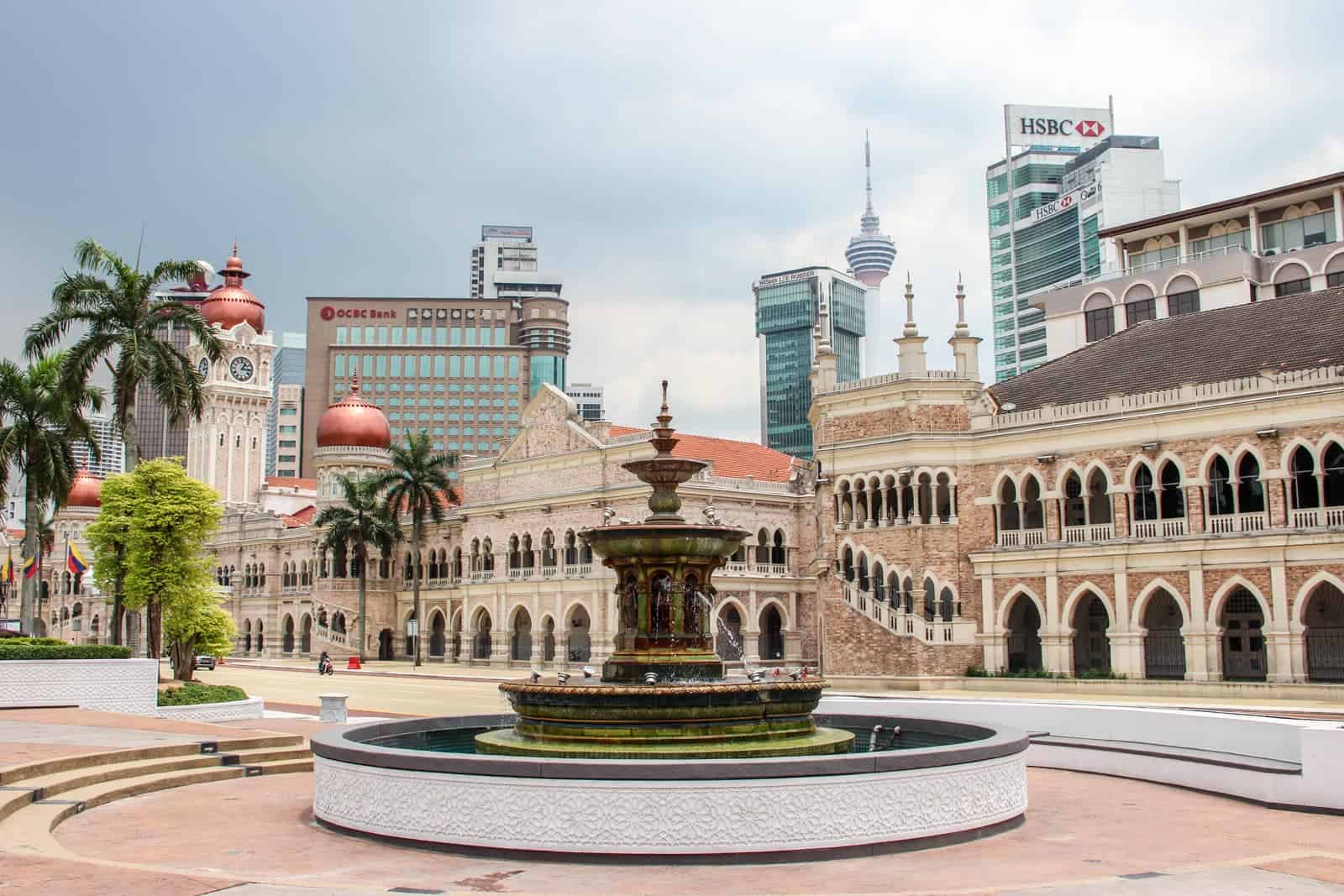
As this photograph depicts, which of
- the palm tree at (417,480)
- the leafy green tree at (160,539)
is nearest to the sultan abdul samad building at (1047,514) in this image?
the leafy green tree at (160,539)

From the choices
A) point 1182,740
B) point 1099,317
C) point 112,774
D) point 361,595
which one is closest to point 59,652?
point 112,774

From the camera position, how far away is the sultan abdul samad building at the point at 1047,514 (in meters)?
34.9

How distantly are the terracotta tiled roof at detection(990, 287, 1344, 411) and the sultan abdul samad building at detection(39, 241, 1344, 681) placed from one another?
4.0 inches

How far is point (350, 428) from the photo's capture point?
79.7 m

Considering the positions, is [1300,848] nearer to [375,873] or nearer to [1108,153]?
[375,873]

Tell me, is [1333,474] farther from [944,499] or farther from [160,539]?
[160,539]

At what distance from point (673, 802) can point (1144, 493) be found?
29.4 metres

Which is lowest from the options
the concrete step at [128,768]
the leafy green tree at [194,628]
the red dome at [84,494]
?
the concrete step at [128,768]

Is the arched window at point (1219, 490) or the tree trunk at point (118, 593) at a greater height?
the arched window at point (1219, 490)

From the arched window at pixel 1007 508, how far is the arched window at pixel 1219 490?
630 centimetres

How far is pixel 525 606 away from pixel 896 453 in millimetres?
24688

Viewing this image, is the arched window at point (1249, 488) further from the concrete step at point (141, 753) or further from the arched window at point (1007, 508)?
the concrete step at point (141, 753)

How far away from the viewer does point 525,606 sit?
60.7 meters

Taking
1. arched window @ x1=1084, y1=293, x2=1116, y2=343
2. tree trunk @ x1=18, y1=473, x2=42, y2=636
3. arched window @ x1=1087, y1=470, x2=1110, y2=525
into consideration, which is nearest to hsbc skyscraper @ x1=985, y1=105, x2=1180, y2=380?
arched window @ x1=1084, y1=293, x2=1116, y2=343
